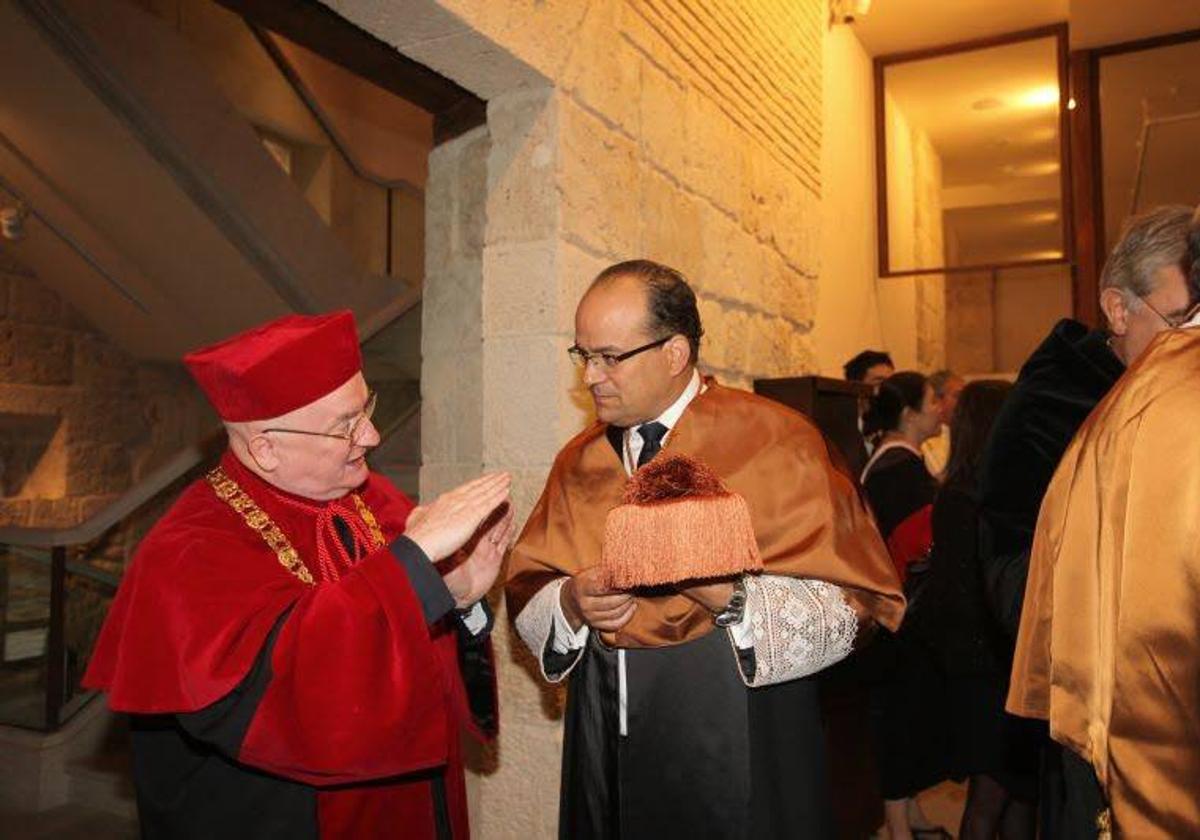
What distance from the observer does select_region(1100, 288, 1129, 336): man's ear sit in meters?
1.98

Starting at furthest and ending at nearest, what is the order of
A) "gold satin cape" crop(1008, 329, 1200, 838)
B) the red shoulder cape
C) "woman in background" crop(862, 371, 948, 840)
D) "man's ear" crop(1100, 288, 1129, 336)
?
"woman in background" crop(862, 371, 948, 840) → "man's ear" crop(1100, 288, 1129, 336) → the red shoulder cape → "gold satin cape" crop(1008, 329, 1200, 838)

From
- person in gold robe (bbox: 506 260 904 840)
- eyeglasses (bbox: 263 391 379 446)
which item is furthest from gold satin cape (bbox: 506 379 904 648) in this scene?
eyeglasses (bbox: 263 391 379 446)

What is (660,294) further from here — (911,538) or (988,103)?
(988,103)

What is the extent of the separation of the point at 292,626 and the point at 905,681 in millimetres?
2632

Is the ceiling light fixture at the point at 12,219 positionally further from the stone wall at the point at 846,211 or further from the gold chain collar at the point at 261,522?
the gold chain collar at the point at 261,522

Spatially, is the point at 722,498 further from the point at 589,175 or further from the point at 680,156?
the point at 680,156

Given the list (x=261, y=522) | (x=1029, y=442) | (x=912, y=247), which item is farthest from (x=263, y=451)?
(x=912, y=247)

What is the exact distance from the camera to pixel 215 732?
1.53 metres

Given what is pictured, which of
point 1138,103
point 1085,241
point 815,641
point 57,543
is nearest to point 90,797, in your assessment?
point 57,543

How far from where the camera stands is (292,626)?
1555 mm

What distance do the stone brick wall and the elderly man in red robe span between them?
5129mm

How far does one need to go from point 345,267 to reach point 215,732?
567cm

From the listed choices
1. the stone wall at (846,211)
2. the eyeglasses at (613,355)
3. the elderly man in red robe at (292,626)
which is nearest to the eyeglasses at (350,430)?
the elderly man in red robe at (292,626)

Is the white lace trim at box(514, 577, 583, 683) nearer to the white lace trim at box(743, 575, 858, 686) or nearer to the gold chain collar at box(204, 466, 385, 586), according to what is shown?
the white lace trim at box(743, 575, 858, 686)
